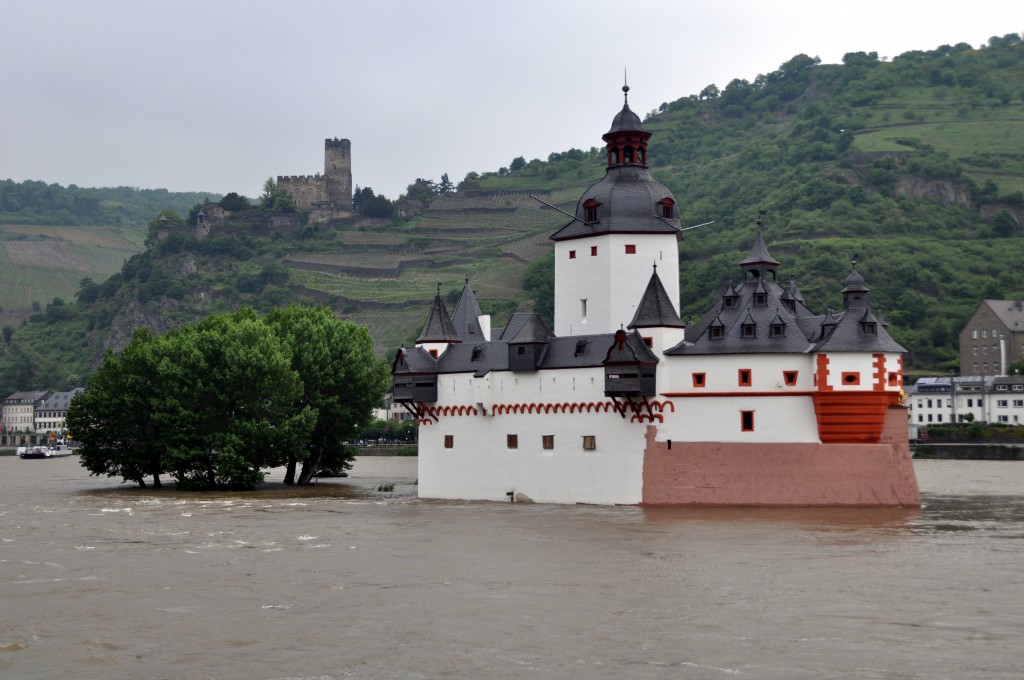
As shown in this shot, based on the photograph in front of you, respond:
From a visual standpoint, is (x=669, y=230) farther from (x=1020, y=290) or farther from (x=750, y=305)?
(x=1020, y=290)

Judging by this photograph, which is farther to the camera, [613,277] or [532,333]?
[613,277]

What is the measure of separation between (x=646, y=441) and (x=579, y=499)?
12.1 ft

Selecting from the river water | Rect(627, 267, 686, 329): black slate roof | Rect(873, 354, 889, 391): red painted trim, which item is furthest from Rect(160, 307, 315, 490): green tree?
Rect(873, 354, 889, 391): red painted trim

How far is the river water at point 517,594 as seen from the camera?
25.1 metres

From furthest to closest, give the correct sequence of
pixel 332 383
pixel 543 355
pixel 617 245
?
1. pixel 332 383
2. pixel 617 245
3. pixel 543 355

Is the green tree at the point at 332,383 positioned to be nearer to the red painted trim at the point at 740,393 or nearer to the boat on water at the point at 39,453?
the red painted trim at the point at 740,393

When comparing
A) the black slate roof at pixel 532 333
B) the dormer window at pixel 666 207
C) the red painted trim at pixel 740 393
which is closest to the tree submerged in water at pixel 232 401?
the black slate roof at pixel 532 333

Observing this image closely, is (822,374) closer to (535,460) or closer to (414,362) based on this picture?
(535,460)

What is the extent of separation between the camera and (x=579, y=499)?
5306 centimetres

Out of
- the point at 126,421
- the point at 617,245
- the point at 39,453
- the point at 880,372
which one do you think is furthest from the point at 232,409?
the point at 39,453

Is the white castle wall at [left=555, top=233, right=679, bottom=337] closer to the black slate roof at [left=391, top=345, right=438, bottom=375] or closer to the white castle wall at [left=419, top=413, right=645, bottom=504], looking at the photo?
the white castle wall at [left=419, top=413, right=645, bottom=504]

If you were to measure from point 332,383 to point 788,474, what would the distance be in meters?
26.7

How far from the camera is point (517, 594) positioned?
3222cm

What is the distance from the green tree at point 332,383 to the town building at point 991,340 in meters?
84.9
